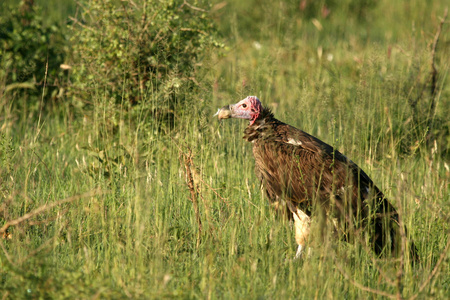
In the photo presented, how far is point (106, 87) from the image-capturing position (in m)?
5.03

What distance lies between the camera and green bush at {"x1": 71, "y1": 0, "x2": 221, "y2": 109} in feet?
17.2

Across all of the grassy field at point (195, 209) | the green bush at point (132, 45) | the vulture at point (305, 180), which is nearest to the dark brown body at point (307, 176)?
the vulture at point (305, 180)

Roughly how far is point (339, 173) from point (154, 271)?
65.7 inches

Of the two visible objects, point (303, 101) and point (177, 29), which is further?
point (177, 29)

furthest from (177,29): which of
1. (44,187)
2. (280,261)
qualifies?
(280,261)

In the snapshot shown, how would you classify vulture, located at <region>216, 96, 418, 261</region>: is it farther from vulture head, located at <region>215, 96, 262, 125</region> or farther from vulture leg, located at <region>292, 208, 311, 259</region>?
vulture head, located at <region>215, 96, 262, 125</region>

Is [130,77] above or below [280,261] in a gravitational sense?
above

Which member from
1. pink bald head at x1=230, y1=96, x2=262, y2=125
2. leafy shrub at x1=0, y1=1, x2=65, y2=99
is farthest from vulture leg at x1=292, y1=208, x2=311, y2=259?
leafy shrub at x1=0, y1=1, x2=65, y2=99

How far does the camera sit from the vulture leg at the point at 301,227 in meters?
3.88

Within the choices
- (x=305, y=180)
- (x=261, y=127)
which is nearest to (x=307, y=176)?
(x=305, y=180)

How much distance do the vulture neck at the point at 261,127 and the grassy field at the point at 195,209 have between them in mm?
242

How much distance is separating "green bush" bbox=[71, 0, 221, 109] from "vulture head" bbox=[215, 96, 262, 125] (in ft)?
2.35

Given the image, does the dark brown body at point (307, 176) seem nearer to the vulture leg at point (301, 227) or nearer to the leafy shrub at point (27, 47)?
the vulture leg at point (301, 227)

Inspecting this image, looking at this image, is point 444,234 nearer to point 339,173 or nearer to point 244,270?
point 339,173
